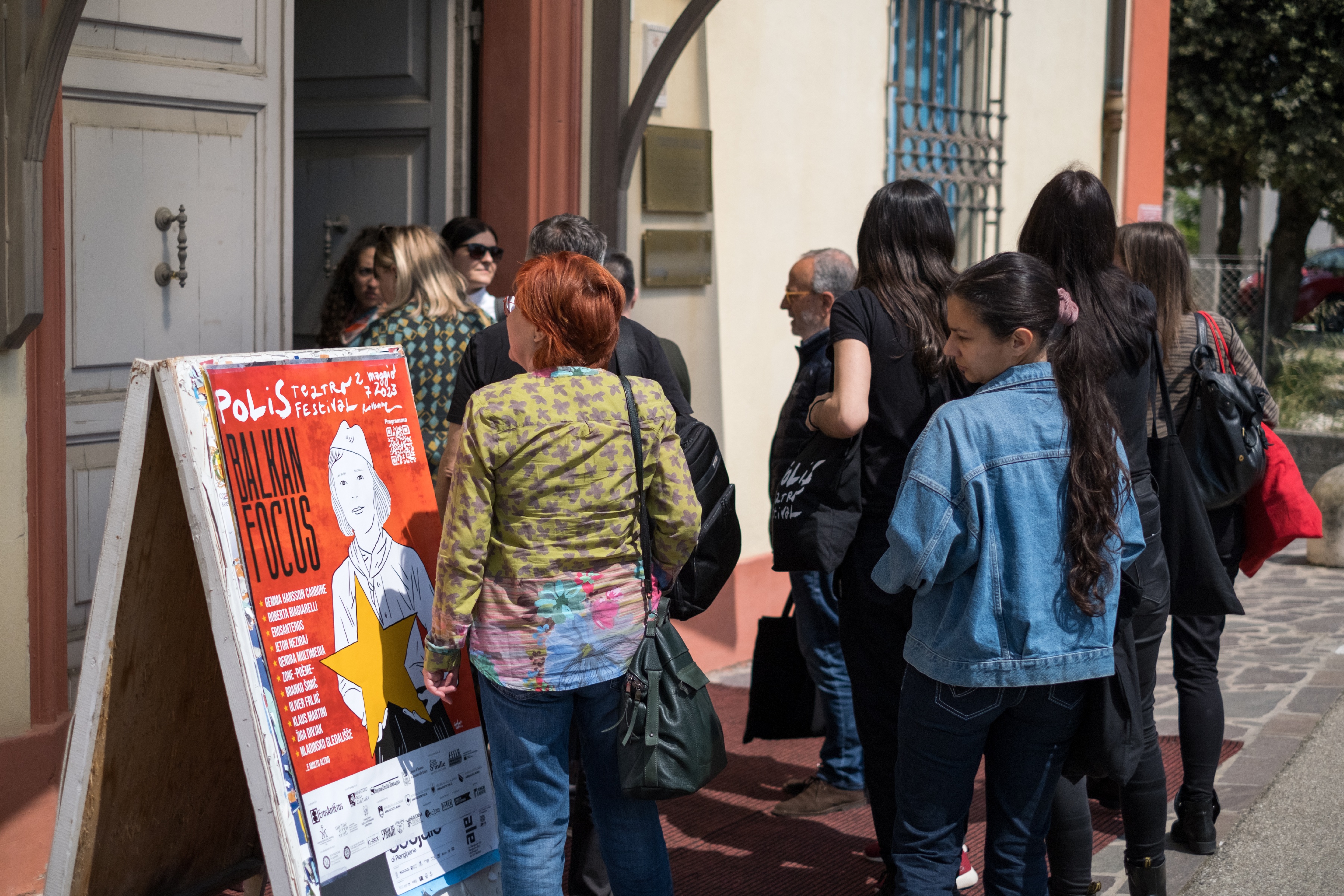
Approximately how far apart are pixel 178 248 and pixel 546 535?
1976 millimetres

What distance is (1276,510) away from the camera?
155 inches

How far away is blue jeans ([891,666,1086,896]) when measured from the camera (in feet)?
8.54

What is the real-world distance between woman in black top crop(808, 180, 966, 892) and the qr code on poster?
3.19 feet

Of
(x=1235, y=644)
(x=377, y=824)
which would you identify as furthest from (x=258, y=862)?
(x=1235, y=644)

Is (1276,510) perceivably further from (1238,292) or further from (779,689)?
(1238,292)

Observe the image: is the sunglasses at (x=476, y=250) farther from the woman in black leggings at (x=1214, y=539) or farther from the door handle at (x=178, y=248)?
the woman in black leggings at (x=1214, y=539)

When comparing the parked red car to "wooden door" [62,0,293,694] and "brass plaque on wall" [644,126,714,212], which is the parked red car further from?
"wooden door" [62,0,293,694]

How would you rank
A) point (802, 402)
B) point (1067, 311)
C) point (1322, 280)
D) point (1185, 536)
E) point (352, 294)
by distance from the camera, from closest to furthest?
point (1067, 311), point (1185, 536), point (802, 402), point (352, 294), point (1322, 280)

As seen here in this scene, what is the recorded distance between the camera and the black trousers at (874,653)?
321 cm

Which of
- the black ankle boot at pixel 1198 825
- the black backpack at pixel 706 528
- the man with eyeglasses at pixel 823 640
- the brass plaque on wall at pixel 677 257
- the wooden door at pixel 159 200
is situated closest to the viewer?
the black backpack at pixel 706 528

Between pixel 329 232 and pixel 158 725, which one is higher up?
pixel 329 232

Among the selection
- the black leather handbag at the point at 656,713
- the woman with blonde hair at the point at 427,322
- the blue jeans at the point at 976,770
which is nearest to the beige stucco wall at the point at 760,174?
Answer: the woman with blonde hair at the point at 427,322

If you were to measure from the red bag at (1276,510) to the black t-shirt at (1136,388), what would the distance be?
3.26 feet

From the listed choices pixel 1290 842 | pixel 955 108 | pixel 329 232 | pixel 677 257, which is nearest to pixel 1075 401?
pixel 1290 842
